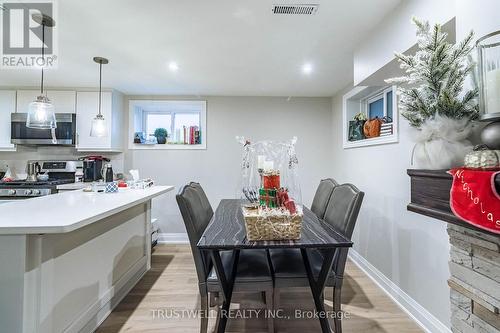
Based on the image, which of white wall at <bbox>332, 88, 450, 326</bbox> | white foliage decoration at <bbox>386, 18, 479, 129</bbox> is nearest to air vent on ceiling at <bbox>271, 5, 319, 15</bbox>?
white foliage decoration at <bbox>386, 18, 479, 129</bbox>

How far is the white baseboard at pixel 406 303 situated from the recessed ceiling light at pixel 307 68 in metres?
2.25

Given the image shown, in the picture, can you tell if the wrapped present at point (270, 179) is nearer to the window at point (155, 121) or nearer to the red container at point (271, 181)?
the red container at point (271, 181)

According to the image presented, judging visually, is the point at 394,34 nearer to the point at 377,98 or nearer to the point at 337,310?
the point at 377,98

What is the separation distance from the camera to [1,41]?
2105 mm

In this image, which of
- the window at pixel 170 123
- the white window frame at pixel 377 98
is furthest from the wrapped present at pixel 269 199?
the window at pixel 170 123

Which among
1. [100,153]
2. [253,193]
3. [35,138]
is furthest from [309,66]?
[35,138]

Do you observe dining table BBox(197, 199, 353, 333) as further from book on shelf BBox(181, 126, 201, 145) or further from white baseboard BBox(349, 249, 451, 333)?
book on shelf BBox(181, 126, 201, 145)

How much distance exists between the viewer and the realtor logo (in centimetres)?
173

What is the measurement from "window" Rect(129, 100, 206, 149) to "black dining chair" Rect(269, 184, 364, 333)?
2.44 m

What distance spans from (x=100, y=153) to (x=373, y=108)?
389 cm

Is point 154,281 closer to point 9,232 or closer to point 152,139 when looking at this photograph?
point 9,232

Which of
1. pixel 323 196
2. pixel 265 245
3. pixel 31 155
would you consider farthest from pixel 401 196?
pixel 31 155

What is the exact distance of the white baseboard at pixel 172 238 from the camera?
381cm

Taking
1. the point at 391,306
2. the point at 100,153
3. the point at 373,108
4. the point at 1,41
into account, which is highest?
the point at 1,41
